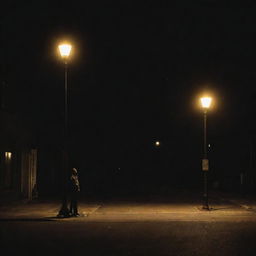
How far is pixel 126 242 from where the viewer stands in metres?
14.9

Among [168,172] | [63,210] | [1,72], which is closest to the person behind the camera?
[63,210]

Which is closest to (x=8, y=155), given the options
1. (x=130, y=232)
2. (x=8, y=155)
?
(x=8, y=155)

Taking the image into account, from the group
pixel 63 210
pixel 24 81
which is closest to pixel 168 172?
pixel 24 81

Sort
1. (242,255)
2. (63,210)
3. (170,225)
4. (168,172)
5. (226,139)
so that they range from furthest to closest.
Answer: (168,172), (226,139), (63,210), (170,225), (242,255)

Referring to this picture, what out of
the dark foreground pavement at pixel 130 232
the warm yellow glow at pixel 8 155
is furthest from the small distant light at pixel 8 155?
the dark foreground pavement at pixel 130 232

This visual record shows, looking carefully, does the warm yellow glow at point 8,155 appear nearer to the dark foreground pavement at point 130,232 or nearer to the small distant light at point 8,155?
the small distant light at point 8,155

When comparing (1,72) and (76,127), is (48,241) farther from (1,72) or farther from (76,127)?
(76,127)

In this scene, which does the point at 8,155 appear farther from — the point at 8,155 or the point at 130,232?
the point at 130,232

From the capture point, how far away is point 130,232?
1734 cm

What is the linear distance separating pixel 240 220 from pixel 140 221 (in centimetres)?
380

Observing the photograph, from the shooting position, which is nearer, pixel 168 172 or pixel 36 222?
pixel 36 222

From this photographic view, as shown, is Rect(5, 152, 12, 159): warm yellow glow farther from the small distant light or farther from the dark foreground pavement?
the dark foreground pavement

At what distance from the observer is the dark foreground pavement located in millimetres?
13586

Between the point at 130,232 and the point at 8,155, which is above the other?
the point at 8,155
